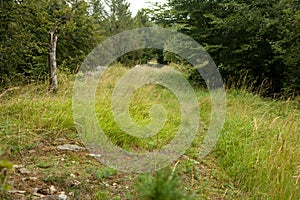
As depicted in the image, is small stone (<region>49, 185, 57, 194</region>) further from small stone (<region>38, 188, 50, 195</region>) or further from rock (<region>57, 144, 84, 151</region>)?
rock (<region>57, 144, 84, 151</region>)

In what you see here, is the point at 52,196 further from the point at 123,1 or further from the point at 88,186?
the point at 123,1

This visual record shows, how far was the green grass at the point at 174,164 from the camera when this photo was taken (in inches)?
81.4

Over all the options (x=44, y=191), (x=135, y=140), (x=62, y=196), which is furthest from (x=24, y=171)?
(x=135, y=140)

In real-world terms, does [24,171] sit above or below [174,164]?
above

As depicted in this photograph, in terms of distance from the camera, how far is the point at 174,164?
2525 millimetres

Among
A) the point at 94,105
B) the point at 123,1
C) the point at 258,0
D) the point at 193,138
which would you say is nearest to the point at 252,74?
the point at 258,0

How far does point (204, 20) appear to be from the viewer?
8.35 meters

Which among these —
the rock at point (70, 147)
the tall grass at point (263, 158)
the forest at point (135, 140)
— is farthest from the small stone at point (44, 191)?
the tall grass at point (263, 158)

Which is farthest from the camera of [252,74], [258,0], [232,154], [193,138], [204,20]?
[204,20]

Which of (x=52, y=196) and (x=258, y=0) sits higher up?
(x=258, y=0)

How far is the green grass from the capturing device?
6.78ft

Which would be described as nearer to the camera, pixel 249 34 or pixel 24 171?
pixel 24 171

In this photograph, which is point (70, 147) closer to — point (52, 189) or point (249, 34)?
point (52, 189)

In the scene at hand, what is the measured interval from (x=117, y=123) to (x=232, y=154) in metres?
1.37
